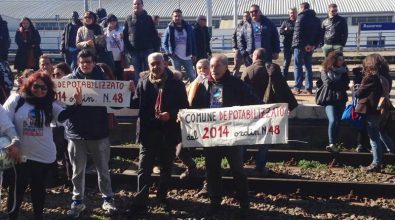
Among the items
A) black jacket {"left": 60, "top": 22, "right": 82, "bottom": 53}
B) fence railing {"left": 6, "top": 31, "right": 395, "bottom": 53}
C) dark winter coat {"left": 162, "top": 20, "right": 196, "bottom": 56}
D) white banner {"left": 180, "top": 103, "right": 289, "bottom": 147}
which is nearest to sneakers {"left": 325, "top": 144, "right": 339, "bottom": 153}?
white banner {"left": 180, "top": 103, "right": 289, "bottom": 147}

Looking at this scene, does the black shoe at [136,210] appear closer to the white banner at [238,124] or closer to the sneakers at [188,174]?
the white banner at [238,124]

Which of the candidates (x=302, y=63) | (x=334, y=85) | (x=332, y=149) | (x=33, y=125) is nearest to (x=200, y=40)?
(x=302, y=63)

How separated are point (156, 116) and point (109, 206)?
1.31m

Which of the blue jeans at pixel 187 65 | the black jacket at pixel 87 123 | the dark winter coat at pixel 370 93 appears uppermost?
the blue jeans at pixel 187 65

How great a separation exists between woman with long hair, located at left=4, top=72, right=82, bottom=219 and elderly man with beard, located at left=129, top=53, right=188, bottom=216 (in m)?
1.07

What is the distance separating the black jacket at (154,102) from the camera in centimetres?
700

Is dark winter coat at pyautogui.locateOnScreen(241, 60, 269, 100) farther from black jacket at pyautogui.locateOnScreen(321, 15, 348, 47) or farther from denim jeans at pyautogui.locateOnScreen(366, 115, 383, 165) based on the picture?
black jacket at pyautogui.locateOnScreen(321, 15, 348, 47)

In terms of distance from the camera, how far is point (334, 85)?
950cm

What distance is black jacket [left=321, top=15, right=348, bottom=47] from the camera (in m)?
12.6

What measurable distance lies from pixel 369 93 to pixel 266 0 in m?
47.3

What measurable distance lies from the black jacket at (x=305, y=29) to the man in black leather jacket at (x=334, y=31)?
0.38m

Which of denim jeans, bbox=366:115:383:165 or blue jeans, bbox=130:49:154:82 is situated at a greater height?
blue jeans, bbox=130:49:154:82

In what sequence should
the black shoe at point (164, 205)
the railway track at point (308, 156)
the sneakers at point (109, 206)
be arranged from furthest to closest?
the railway track at point (308, 156) → the black shoe at point (164, 205) → the sneakers at point (109, 206)

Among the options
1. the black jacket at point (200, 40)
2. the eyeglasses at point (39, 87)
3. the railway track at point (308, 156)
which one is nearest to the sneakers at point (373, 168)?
the railway track at point (308, 156)
